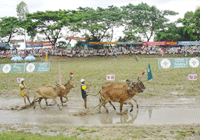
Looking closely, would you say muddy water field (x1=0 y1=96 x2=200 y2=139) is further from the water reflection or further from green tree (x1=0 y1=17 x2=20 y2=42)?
green tree (x1=0 y1=17 x2=20 y2=42)

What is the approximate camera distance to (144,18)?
49.2m

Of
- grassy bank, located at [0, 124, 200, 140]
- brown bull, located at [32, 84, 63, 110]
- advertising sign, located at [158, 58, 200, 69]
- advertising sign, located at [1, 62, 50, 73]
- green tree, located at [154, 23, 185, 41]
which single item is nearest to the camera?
grassy bank, located at [0, 124, 200, 140]

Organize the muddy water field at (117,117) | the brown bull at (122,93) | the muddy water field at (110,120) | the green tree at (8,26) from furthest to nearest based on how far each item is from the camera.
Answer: the green tree at (8,26), the brown bull at (122,93), the muddy water field at (117,117), the muddy water field at (110,120)

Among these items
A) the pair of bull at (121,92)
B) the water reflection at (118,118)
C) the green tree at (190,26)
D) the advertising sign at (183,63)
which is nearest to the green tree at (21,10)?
the green tree at (190,26)

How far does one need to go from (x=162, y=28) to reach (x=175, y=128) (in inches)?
1742

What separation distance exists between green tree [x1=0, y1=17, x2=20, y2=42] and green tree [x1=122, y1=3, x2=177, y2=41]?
72.2 feet

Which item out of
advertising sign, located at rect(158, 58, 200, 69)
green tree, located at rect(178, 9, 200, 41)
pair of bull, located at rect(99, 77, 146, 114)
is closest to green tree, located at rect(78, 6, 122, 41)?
green tree, located at rect(178, 9, 200, 41)

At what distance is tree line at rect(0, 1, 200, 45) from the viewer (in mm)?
45406

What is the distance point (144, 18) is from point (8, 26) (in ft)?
90.0

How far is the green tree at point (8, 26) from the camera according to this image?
1750 inches

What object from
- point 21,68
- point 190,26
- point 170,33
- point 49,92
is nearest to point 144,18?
point 170,33

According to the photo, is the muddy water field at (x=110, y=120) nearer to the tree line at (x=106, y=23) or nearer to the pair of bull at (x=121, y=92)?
the pair of bull at (x=121, y=92)

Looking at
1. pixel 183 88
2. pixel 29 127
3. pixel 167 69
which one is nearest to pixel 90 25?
pixel 167 69

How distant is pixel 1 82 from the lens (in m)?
21.0
